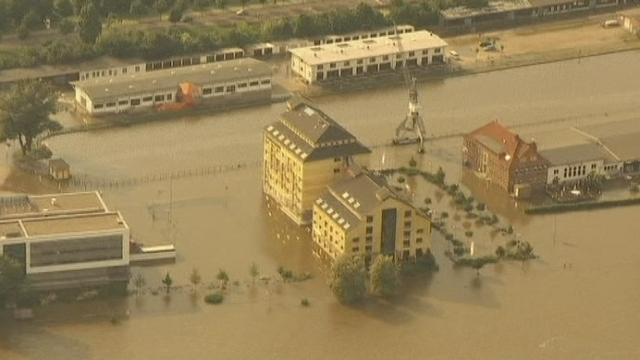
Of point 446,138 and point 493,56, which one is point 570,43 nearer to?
point 493,56

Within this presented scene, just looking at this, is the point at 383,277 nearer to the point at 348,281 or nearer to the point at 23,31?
the point at 348,281

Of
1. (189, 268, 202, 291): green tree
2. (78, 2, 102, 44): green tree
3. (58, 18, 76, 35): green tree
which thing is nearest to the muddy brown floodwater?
(189, 268, 202, 291): green tree

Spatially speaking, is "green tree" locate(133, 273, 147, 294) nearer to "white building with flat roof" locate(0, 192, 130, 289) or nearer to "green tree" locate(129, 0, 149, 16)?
"white building with flat roof" locate(0, 192, 130, 289)

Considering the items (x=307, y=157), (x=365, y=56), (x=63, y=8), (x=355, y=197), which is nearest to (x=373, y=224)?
(x=355, y=197)

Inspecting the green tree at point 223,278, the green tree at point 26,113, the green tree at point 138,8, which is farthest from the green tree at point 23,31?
the green tree at point 223,278

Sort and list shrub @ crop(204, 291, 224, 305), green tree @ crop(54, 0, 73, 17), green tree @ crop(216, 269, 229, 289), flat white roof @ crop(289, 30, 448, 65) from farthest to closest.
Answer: green tree @ crop(54, 0, 73, 17) < flat white roof @ crop(289, 30, 448, 65) < green tree @ crop(216, 269, 229, 289) < shrub @ crop(204, 291, 224, 305)

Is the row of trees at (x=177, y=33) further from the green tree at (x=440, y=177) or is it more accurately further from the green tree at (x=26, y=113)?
the green tree at (x=440, y=177)
